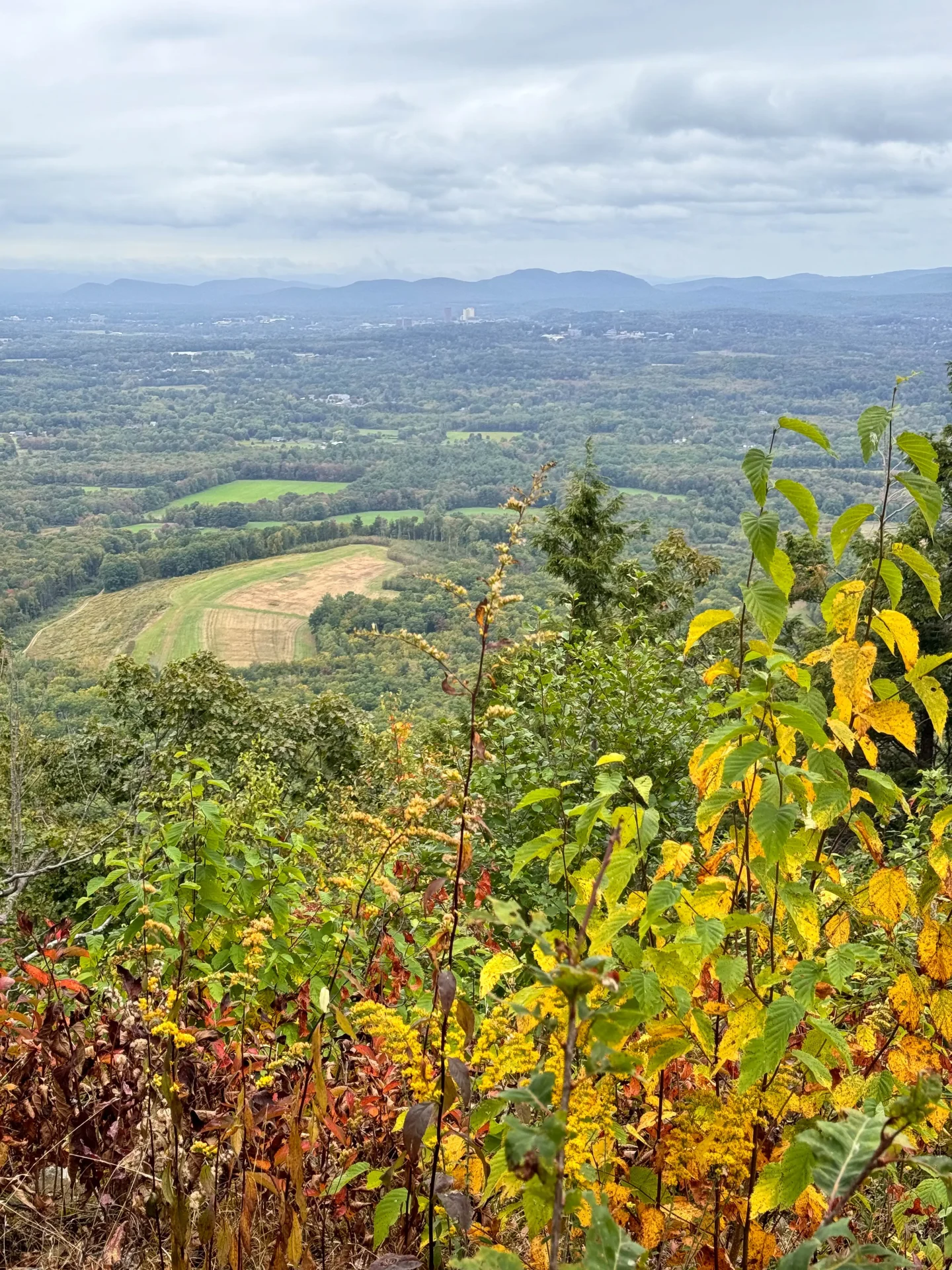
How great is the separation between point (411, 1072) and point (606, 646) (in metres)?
9.29

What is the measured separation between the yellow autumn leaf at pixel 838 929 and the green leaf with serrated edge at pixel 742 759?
489 mm

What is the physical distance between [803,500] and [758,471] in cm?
9

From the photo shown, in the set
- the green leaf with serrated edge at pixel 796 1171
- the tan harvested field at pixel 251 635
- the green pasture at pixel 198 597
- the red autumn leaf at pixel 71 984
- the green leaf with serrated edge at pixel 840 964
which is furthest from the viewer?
the green pasture at pixel 198 597

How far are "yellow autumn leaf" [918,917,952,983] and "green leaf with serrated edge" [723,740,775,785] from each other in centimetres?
50

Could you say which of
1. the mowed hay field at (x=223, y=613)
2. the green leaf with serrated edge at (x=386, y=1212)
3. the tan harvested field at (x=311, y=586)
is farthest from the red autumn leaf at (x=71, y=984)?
the tan harvested field at (x=311, y=586)

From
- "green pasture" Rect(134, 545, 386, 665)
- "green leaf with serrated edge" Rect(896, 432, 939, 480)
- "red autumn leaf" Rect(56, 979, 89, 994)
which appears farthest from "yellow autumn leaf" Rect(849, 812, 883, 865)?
"green pasture" Rect(134, 545, 386, 665)

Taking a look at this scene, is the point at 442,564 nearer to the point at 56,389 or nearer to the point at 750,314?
the point at 56,389

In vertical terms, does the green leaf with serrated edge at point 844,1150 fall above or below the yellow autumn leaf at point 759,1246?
above

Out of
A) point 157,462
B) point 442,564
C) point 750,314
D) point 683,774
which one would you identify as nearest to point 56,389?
point 157,462

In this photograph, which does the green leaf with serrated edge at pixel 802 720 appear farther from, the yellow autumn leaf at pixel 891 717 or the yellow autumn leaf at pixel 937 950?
the yellow autumn leaf at pixel 937 950

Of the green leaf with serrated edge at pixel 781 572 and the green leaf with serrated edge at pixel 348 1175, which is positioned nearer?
the green leaf with serrated edge at pixel 781 572

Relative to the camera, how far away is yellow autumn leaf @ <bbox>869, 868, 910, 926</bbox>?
146 cm

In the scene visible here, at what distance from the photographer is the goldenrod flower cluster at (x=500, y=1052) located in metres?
1.31

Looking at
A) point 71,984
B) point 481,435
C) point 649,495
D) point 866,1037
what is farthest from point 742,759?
point 481,435
